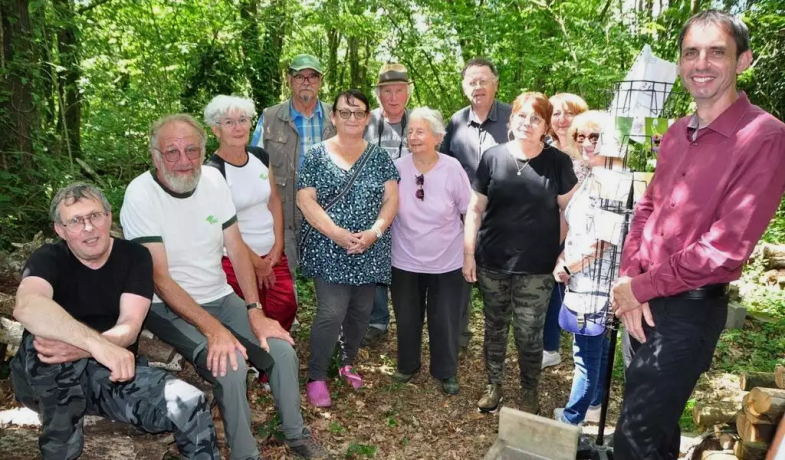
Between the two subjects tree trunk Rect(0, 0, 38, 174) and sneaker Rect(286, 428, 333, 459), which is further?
tree trunk Rect(0, 0, 38, 174)

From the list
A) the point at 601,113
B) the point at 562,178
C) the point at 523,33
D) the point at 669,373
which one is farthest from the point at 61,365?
the point at 523,33

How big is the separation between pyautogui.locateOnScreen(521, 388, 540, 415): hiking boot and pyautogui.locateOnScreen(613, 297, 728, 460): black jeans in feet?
5.18

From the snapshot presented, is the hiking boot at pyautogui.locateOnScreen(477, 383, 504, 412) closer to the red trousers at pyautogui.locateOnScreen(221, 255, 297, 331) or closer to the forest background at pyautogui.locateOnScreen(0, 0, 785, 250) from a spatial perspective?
the red trousers at pyautogui.locateOnScreen(221, 255, 297, 331)

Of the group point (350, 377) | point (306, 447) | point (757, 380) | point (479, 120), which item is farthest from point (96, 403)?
point (757, 380)

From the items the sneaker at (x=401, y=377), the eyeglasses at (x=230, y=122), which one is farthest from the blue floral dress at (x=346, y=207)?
the sneaker at (x=401, y=377)

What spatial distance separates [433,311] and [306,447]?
4.61ft

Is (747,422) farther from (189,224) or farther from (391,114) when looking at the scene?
(189,224)

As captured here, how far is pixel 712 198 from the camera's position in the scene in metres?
2.23

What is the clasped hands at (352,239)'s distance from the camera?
383 cm

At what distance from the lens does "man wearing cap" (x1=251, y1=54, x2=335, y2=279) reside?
4.69 meters

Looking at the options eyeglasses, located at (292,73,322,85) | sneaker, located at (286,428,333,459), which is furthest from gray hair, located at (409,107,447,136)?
sneaker, located at (286,428,333,459)

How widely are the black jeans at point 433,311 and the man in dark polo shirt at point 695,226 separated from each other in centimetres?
170

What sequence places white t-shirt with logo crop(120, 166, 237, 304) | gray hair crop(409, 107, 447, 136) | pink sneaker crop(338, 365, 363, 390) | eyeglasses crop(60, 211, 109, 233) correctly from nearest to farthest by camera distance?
1. eyeglasses crop(60, 211, 109, 233)
2. white t-shirt with logo crop(120, 166, 237, 304)
3. gray hair crop(409, 107, 447, 136)
4. pink sneaker crop(338, 365, 363, 390)

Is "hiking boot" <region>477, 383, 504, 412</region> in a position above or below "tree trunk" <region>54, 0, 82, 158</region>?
below
